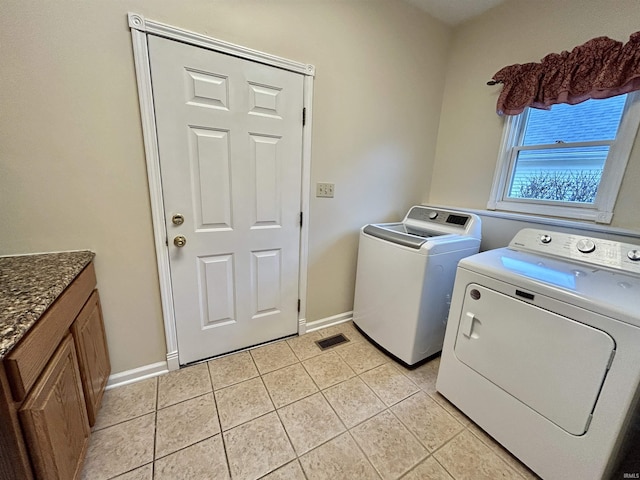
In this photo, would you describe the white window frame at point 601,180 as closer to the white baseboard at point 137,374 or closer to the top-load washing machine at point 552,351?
the top-load washing machine at point 552,351

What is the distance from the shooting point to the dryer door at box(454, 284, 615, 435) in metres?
0.96

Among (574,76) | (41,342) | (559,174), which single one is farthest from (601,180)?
(41,342)

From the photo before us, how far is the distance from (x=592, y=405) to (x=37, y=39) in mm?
2664

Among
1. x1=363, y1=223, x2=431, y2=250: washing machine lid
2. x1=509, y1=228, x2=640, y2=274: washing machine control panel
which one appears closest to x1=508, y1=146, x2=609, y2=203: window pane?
x1=509, y1=228, x2=640, y2=274: washing machine control panel

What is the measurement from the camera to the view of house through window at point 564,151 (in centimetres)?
155

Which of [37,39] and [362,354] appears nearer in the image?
[37,39]

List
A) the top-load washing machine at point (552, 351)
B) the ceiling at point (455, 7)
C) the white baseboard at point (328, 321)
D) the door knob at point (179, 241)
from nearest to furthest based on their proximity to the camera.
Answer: the top-load washing machine at point (552, 351) < the door knob at point (179, 241) < the ceiling at point (455, 7) < the white baseboard at point (328, 321)

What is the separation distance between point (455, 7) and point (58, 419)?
323 centimetres

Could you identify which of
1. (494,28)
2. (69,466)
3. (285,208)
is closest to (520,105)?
(494,28)

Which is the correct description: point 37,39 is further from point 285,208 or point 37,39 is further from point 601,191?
point 601,191

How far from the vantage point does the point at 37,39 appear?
108 cm

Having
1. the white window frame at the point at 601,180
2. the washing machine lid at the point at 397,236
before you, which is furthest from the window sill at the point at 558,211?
the washing machine lid at the point at 397,236

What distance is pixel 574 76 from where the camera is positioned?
152cm

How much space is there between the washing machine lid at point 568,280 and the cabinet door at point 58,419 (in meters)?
1.70
